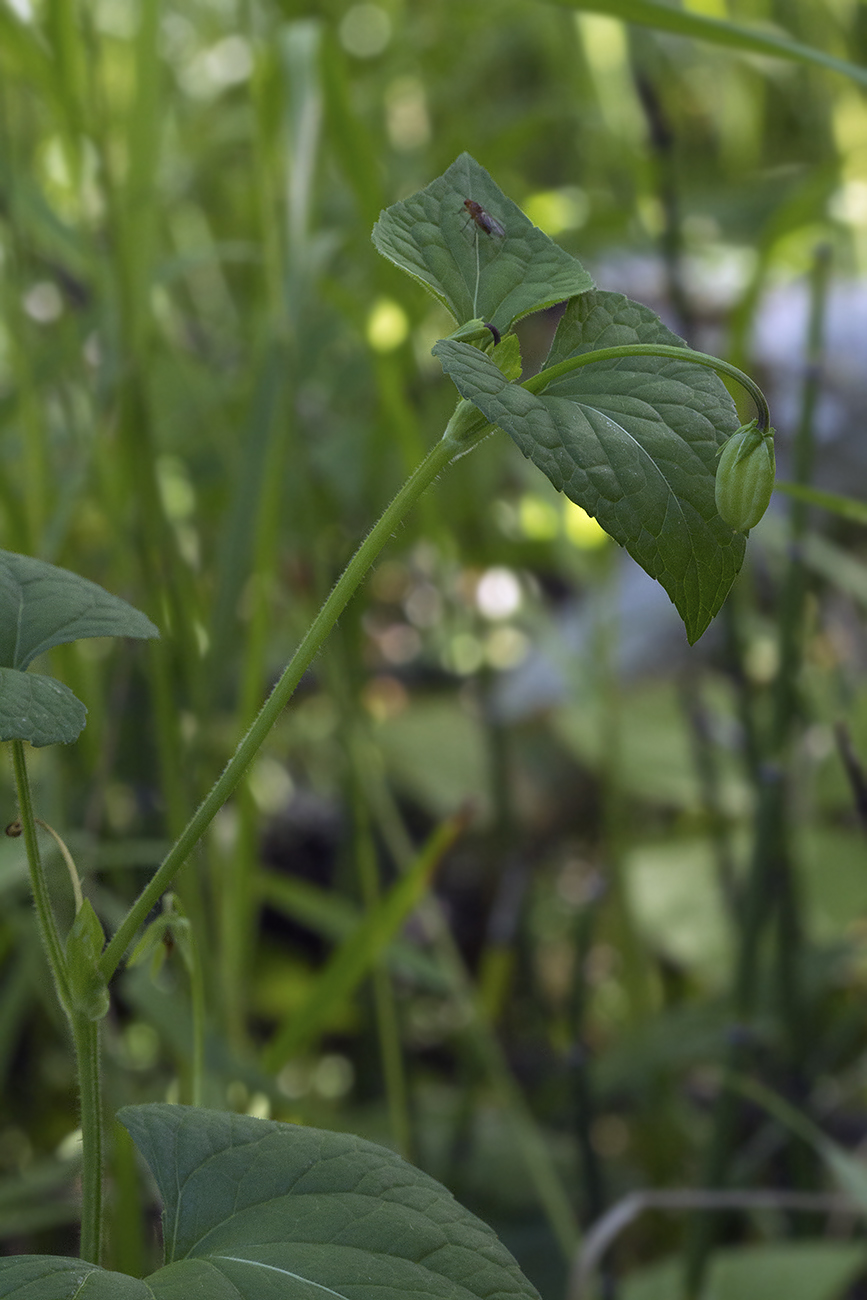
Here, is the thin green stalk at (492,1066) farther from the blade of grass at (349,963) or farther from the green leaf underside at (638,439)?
the green leaf underside at (638,439)

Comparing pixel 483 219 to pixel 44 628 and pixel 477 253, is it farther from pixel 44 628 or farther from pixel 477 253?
pixel 44 628

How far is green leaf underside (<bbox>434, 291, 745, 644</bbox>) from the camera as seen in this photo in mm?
216

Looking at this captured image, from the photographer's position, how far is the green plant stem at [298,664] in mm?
225

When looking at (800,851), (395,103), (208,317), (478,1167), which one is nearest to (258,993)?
(478,1167)

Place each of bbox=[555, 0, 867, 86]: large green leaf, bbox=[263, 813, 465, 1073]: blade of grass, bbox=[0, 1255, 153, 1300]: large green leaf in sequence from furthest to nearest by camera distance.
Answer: bbox=[263, 813, 465, 1073]: blade of grass
bbox=[555, 0, 867, 86]: large green leaf
bbox=[0, 1255, 153, 1300]: large green leaf

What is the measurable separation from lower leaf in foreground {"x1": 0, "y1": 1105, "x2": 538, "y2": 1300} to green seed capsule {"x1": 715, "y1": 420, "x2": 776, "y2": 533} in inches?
5.5

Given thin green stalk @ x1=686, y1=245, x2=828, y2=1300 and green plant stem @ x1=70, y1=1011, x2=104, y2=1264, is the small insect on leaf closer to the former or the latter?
green plant stem @ x1=70, y1=1011, x2=104, y2=1264

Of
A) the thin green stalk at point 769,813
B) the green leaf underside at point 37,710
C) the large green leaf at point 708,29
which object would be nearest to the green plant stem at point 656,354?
the green leaf underside at point 37,710

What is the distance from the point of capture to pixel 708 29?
0.45 m

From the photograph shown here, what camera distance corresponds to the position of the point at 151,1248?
0.66m

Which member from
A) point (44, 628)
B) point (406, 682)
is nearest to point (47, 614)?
point (44, 628)

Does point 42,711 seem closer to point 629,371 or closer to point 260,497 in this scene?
point 629,371

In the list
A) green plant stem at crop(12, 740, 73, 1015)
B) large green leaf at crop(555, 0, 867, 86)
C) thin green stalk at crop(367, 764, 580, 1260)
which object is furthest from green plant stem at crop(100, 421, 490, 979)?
thin green stalk at crop(367, 764, 580, 1260)

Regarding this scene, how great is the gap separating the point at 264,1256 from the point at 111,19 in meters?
1.51
